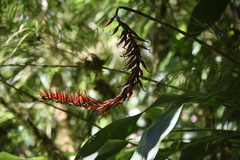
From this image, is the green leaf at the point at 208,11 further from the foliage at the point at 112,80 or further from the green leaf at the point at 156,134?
the green leaf at the point at 156,134

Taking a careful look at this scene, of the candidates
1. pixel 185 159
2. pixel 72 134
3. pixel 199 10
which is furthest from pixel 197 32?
pixel 72 134

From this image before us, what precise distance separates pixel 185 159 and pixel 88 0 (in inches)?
26.0

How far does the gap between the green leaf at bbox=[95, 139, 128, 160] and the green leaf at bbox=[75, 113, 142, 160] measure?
0.05 ft

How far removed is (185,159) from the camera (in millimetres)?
644

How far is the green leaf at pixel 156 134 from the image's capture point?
418mm

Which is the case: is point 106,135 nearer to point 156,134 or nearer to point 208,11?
point 156,134

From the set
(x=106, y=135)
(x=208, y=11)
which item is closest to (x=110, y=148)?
(x=106, y=135)

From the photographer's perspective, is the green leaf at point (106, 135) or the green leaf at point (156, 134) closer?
the green leaf at point (156, 134)

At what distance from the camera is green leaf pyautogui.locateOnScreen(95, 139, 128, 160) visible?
54cm

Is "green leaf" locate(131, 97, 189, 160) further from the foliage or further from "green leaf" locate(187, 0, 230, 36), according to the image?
"green leaf" locate(187, 0, 230, 36)

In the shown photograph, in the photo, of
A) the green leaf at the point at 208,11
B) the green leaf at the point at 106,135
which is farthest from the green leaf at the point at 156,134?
the green leaf at the point at 208,11

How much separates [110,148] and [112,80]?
479 mm

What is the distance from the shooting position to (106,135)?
583 millimetres

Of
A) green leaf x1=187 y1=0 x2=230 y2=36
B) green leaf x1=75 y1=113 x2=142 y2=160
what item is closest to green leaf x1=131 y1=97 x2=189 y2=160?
green leaf x1=75 y1=113 x2=142 y2=160
